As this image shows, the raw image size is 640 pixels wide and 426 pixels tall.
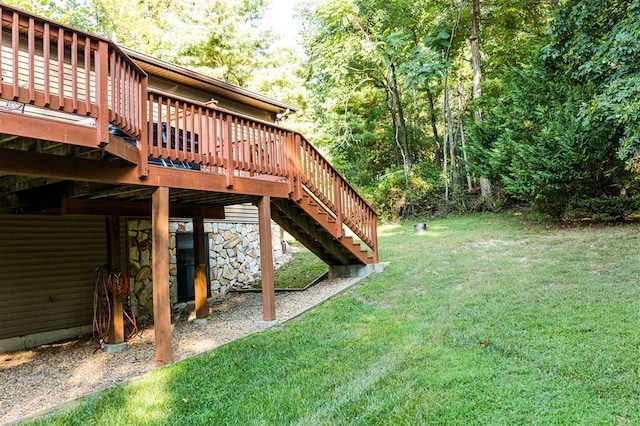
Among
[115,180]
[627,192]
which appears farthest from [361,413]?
[627,192]

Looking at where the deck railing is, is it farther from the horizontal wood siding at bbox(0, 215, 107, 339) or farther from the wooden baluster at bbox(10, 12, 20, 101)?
the horizontal wood siding at bbox(0, 215, 107, 339)

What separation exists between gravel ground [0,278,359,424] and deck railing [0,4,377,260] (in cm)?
189

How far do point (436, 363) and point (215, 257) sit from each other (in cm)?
658

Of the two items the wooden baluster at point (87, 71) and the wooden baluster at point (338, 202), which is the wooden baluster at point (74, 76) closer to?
the wooden baluster at point (87, 71)

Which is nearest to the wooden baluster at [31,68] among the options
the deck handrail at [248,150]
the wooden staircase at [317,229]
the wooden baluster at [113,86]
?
the wooden baluster at [113,86]

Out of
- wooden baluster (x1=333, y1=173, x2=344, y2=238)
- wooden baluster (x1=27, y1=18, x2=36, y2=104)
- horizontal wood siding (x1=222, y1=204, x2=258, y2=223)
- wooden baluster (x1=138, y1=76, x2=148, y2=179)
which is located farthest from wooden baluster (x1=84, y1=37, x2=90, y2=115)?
horizontal wood siding (x1=222, y1=204, x2=258, y2=223)

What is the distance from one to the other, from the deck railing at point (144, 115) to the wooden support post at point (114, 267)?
1.31 metres

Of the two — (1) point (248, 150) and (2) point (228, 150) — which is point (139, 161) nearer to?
(2) point (228, 150)

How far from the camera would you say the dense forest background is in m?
7.93

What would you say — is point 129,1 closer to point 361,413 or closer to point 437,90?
point 437,90

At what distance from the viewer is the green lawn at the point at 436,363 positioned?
3004 millimetres

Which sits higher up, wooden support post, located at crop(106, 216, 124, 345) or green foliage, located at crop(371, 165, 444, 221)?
green foliage, located at crop(371, 165, 444, 221)

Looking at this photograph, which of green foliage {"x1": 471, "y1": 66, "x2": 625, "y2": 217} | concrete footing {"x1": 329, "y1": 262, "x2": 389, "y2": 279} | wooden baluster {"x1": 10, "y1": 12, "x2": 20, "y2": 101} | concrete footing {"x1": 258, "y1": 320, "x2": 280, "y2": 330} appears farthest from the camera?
green foliage {"x1": 471, "y1": 66, "x2": 625, "y2": 217}

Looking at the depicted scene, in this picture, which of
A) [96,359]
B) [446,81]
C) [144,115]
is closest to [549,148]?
[446,81]
